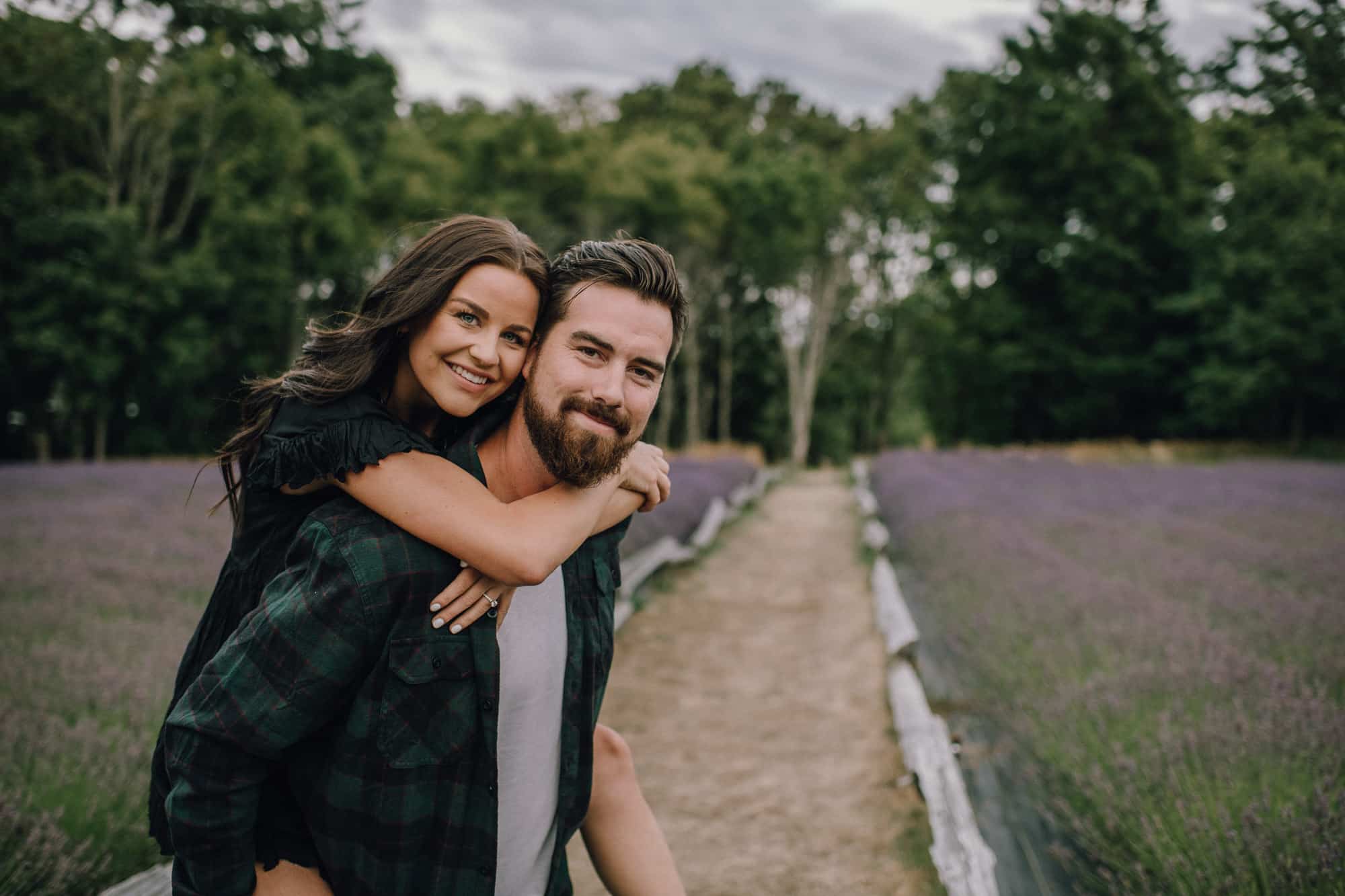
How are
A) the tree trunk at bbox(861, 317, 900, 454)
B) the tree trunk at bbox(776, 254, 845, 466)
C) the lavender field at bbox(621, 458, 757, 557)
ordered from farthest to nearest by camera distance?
the tree trunk at bbox(861, 317, 900, 454) < the tree trunk at bbox(776, 254, 845, 466) < the lavender field at bbox(621, 458, 757, 557)

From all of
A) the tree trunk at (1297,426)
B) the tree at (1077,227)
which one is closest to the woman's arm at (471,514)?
the tree trunk at (1297,426)

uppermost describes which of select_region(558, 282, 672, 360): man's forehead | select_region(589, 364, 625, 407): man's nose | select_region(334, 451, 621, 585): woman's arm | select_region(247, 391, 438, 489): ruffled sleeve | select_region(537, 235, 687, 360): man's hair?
select_region(537, 235, 687, 360): man's hair

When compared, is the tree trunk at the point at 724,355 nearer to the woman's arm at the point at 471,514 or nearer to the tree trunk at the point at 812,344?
the tree trunk at the point at 812,344

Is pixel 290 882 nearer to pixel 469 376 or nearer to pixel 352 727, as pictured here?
→ pixel 352 727

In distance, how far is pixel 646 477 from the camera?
186cm

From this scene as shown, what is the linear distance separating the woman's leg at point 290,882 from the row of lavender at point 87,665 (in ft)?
3.98

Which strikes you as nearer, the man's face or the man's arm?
the man's arm

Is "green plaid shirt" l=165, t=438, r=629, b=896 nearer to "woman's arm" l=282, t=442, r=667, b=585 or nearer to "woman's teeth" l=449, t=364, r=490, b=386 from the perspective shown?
"woman's arm" l=282, t=442, r=667, b=585

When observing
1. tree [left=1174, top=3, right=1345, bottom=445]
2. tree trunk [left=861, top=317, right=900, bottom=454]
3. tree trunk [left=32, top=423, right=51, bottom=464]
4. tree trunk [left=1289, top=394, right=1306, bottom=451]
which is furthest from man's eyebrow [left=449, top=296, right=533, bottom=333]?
tree trunk [left=861, top=317, right=900, bottom=454]

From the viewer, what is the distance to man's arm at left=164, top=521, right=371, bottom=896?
1.21 m

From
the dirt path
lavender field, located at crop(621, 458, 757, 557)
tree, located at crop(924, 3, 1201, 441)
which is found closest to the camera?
the dirt path

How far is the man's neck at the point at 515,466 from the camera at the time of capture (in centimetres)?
167

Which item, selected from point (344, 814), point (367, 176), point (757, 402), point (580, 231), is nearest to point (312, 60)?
point (367, 176)

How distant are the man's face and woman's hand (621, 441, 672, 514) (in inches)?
8.0
